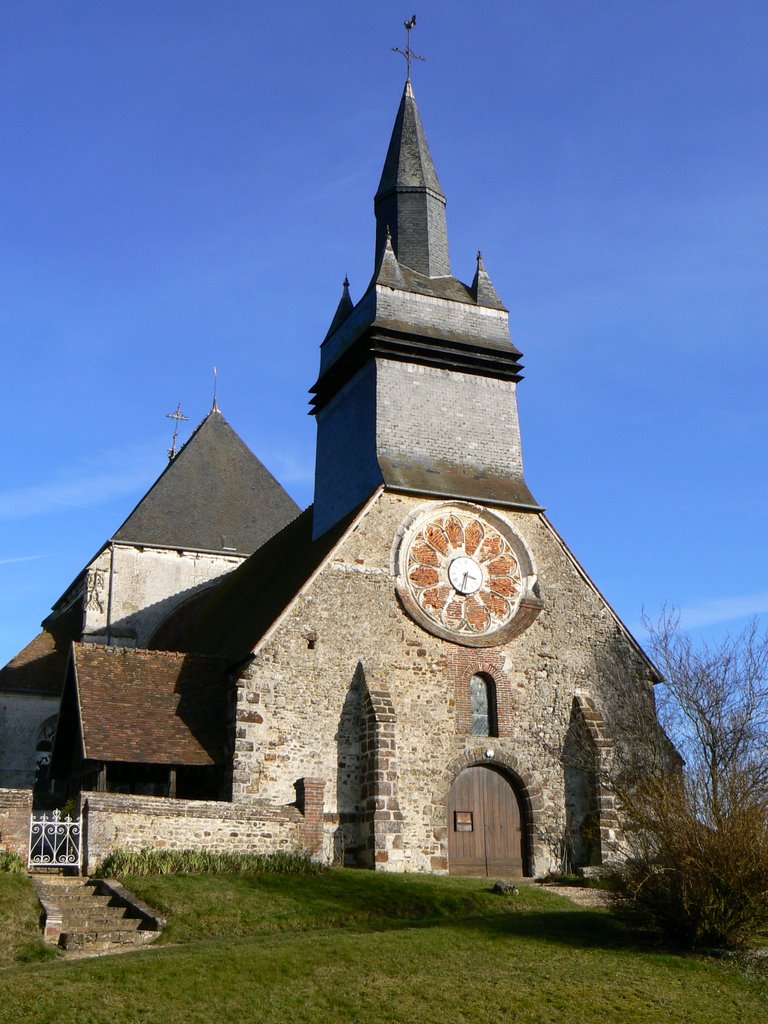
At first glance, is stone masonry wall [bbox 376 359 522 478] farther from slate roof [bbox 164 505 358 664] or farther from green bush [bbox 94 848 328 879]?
green bush [bbox 94 848 328 879]

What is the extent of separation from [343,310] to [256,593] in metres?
6.79

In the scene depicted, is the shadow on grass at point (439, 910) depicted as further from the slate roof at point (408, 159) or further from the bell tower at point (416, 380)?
the slate roof at point (408, 159)

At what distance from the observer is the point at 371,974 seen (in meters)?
10.0

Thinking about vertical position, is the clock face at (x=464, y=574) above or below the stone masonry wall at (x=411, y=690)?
above

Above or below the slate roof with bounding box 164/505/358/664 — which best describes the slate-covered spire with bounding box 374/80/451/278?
above

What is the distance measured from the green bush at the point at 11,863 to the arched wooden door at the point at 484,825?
22.8 ft

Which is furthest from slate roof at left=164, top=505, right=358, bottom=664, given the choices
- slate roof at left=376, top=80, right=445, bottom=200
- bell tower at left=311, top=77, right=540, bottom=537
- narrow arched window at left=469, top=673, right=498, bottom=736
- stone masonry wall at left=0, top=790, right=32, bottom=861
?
slate roof at left=376, top=80, right=445, bottom=200

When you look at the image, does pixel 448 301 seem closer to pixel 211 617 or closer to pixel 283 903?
pixel 211 617

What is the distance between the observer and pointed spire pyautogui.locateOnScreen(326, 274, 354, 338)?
78.3 ft

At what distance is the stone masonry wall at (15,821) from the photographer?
47.5 feet

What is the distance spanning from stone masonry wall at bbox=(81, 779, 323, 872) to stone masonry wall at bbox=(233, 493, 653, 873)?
1.43ft

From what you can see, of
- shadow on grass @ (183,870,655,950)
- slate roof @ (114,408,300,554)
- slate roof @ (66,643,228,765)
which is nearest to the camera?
shadow on grass @ (183,870,655,950)

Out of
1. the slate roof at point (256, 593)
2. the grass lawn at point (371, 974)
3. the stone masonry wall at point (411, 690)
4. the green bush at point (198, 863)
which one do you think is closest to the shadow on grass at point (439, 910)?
the grass lawn at point (371, 974)

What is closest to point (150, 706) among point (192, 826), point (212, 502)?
point (192, 826)
